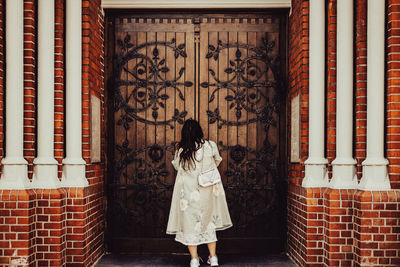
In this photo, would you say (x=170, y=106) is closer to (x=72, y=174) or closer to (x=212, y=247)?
(x=72, y=174)

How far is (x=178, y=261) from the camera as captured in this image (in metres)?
4.96

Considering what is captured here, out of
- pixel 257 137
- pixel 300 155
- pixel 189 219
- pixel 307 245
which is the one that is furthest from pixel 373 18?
pixel 189 219

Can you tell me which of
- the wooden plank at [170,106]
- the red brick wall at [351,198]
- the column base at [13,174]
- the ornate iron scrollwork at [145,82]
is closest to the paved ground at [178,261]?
the red brick wall at [351,198]

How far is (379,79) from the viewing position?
3.97 meters

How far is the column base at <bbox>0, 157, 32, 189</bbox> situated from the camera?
13.2ft

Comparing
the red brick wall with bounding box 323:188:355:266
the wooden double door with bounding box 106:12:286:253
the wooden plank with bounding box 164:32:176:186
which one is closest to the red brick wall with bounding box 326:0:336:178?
the red brick wall with bounding box 323:188:355:266

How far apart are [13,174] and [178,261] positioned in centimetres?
218

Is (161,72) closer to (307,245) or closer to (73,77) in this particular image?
(73,77)

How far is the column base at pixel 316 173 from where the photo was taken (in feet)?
14.5

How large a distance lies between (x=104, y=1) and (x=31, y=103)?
1.83 m

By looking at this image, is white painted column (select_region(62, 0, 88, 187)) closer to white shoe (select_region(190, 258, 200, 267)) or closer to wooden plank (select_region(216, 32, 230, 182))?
white shoe (select_region(190, 258, 200, 267))

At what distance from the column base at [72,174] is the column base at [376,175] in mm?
2981

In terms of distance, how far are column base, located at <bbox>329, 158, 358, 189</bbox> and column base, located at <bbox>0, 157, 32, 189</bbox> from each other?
3193mm

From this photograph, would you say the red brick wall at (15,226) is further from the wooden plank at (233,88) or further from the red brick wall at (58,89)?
the wooden plank at (233,88)
